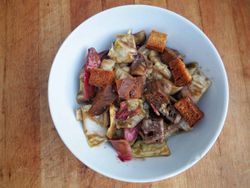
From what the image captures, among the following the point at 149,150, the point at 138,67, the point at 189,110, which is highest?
the point at 138,67

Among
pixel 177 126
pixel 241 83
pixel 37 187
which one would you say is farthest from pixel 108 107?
pixel 241 83

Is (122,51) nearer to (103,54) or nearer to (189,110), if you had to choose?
(103,54)

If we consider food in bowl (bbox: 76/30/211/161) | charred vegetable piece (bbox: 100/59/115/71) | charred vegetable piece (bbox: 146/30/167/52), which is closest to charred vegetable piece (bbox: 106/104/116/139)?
food in bowl (bbox: 76/30/211/161)

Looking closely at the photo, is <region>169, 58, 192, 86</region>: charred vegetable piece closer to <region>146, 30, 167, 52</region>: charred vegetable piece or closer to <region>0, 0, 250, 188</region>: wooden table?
<region>146, 30, 167, 52</region>: charred vegetable piece

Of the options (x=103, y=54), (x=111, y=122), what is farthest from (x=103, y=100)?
(x=103, y=54)

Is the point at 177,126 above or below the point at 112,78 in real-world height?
below

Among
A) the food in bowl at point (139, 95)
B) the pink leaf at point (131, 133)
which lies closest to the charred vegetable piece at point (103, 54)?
the food in bowl at point (139, 95)

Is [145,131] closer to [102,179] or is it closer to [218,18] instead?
[102,179]
